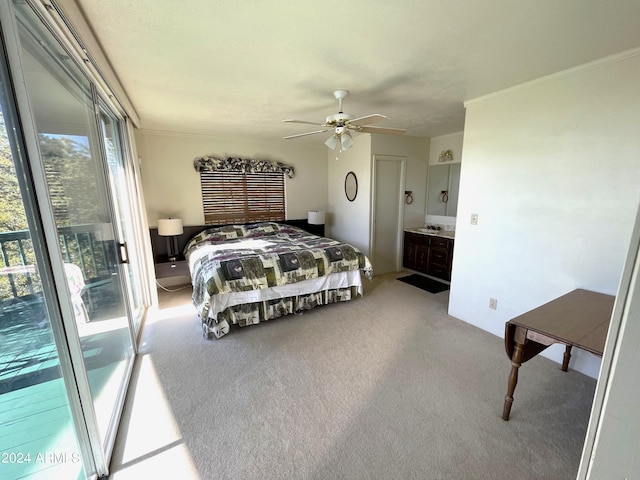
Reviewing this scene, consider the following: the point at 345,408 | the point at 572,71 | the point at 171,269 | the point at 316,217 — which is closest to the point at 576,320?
the point at 345,408

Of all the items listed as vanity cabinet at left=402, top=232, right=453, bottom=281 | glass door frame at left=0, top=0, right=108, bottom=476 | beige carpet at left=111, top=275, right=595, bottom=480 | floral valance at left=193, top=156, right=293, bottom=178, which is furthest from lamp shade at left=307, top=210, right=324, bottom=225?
glass door frame at left=0, top=0, right=108, bottom=476

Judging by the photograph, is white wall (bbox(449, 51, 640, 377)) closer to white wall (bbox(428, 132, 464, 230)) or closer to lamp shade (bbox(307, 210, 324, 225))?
white wall (bbox(428, 132, 464, 230))

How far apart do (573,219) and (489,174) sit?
2.57 ft

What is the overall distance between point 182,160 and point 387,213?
11.2 feet

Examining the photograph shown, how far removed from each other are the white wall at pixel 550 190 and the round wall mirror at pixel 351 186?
1.99 meters

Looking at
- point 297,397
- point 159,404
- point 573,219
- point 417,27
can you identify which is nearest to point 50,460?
point 159,404

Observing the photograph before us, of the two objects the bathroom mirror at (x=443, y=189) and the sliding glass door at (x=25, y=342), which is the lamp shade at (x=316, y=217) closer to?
the bathroom mirror at (x=443, y=189)

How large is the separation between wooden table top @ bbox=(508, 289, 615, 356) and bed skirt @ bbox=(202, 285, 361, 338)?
2.08 metres

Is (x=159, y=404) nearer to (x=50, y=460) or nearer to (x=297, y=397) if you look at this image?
(x=50, y=460)

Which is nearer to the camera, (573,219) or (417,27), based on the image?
(417,27)

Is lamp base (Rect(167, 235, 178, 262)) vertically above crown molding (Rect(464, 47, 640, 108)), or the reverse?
crown molding (Rect(464, 47, 640, 108))

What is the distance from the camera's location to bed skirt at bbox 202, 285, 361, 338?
2744mm

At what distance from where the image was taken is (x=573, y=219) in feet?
7.07

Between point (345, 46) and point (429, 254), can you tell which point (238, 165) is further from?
point (429, 254)
